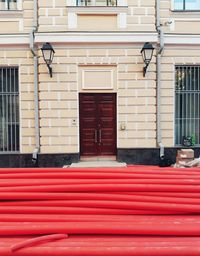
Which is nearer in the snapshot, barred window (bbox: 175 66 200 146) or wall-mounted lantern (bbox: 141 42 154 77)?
wall-mounted lantern (bbox: 141 42 154 77)

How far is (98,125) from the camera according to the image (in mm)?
9297

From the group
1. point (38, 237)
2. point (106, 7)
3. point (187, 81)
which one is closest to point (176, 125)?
point (187, 81)

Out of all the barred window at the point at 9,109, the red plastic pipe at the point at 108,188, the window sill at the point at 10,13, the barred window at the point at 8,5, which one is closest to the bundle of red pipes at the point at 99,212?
the red plastic pipe at the point at 108,188

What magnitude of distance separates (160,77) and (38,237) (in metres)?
7.37

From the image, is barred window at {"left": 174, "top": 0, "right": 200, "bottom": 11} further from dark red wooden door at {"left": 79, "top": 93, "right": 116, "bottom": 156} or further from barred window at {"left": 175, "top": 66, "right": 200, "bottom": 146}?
dark red wooden door at {"left": 79, "top": 93, "right": 116, "bottom": 156}

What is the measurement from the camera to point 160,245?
238cm

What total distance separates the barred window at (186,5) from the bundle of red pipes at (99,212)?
23.1 feet

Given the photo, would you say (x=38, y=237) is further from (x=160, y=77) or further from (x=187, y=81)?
(x=187, y=81)

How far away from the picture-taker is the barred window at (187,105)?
9.34 meters

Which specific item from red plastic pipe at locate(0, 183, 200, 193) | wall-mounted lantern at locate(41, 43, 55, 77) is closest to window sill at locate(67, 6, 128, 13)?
wall-mounted lantern at locate(41, 43, 55, 77)

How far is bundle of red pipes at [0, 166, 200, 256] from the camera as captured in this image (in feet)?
7.70

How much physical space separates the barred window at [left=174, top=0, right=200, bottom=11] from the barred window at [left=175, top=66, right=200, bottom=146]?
1.79m

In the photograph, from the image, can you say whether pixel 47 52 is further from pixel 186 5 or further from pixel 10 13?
pixel 186 5

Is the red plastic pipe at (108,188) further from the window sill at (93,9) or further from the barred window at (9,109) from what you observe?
the window sill at (93,9)
